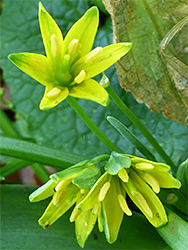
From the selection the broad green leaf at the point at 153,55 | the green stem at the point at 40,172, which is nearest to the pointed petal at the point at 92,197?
the broad green leaf at the point at 153,55

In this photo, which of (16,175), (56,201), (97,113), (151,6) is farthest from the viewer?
(16,175)

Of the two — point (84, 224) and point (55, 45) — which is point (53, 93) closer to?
point (55, 45)

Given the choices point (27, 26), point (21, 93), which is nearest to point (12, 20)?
point (27, 26)

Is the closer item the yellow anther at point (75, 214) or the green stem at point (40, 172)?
the yellow anther at point (75, 214)

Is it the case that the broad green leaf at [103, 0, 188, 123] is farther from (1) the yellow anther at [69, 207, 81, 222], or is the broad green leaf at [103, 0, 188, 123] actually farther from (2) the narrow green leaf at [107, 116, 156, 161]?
(1) the yellow anther at [69, 207, 81, 222]

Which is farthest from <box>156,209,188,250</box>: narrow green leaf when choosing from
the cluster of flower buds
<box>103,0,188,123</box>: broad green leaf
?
<box>103,0,188,123</box>: broad green leaf

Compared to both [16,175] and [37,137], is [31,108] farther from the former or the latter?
[16,175]

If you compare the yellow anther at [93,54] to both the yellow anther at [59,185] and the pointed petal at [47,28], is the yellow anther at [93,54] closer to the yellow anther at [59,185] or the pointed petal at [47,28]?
the pointed petal at [47,28]
